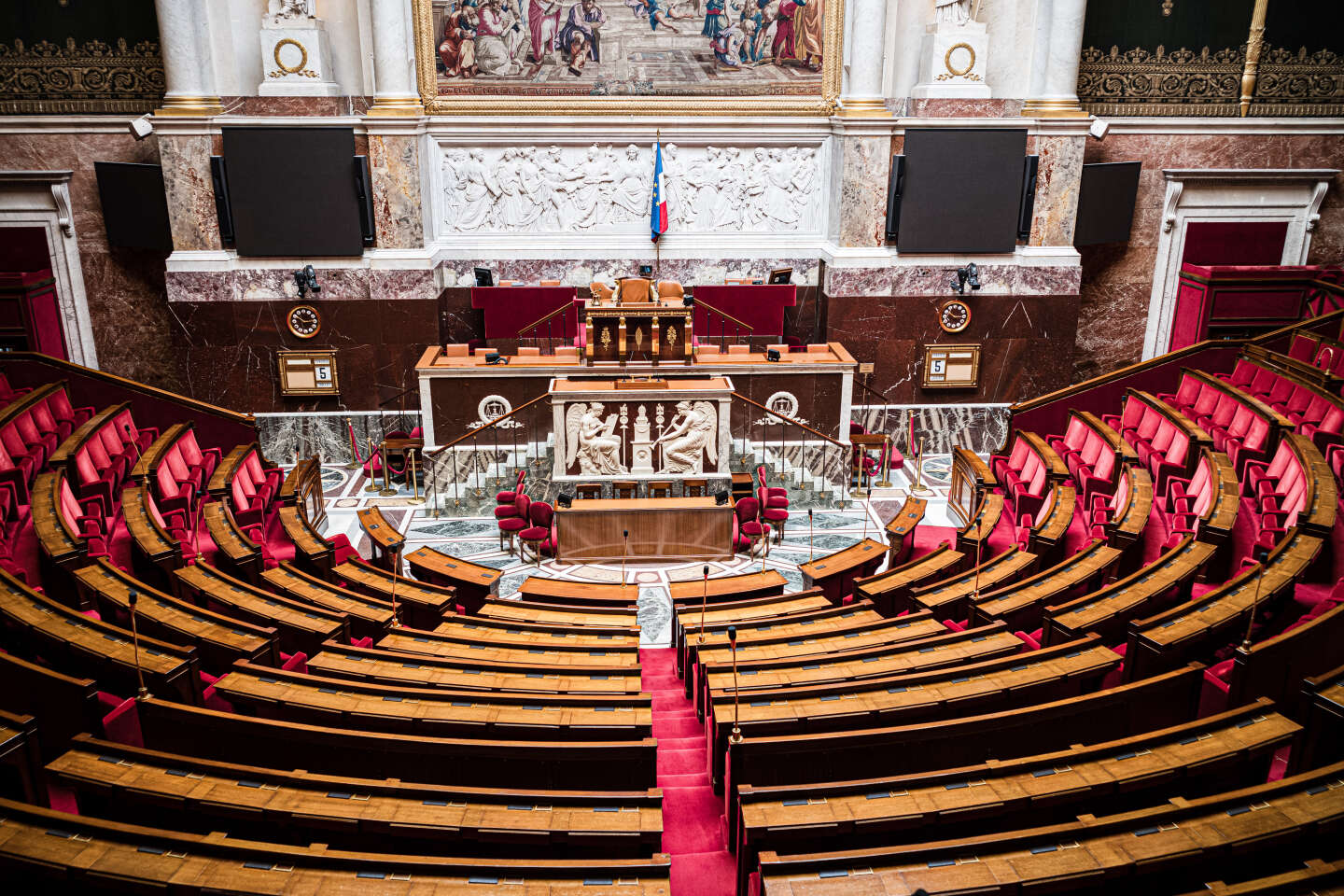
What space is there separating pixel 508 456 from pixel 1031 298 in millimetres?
7429

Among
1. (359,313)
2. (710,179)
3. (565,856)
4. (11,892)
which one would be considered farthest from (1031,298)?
(11,892)

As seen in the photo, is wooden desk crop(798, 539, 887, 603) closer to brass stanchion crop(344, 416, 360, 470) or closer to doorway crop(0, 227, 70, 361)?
brass stanchion crop(344, 416, 360, 470)

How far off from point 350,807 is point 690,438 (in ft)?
22.2

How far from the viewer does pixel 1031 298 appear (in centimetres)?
1320

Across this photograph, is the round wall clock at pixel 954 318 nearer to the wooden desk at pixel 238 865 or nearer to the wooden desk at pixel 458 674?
the wooden desk at pixel 458 674

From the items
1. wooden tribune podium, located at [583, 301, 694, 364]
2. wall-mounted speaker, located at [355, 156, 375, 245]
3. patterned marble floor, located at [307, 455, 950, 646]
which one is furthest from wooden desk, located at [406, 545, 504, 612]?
wall-mounted speaker, located at [355, 156, 375, 245]

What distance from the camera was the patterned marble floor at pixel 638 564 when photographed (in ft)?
31.1

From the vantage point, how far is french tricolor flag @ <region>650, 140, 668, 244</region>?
13164mm

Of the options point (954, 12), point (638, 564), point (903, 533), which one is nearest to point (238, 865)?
point (638, 564)

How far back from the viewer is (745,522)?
33.5ft

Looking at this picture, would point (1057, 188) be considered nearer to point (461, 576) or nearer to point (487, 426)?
point (487, 426)

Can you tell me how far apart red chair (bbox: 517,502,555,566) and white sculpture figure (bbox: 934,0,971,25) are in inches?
336

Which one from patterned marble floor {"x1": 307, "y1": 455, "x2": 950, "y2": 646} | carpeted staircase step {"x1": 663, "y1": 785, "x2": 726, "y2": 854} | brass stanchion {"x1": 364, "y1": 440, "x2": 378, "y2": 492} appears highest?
carpeted staircase step {"x1": 663, "y1": 785, "x2": 726, "y2": 854}

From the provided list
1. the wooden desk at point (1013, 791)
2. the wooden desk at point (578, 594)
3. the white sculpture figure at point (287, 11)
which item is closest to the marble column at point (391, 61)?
the white sculpture figure at point (287, 11)
